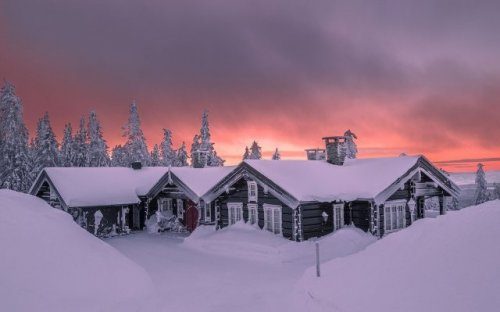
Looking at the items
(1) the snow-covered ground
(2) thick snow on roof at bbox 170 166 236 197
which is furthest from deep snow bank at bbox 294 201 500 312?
(2) thick snow on roof at bbox 170 166 236 197

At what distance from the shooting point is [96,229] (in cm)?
3048

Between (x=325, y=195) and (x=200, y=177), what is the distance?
12670mm

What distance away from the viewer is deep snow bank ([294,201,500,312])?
8266 mm

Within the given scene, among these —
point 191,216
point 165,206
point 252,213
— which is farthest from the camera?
point 165,206

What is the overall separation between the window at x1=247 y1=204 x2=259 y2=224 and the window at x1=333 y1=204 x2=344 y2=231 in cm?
472

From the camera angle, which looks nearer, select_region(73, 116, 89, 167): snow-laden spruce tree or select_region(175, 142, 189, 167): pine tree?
select_region(73, 116, 89, 167): snow-laden spruce tree

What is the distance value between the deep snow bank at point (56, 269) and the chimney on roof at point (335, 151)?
18.3m

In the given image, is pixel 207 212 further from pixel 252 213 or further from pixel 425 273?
pixel 425 273

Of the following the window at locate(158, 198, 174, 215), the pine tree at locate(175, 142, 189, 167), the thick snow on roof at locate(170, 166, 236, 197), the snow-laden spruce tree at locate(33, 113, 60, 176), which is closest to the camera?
the thick snow on roof at locate(170, 166, 236, 197)

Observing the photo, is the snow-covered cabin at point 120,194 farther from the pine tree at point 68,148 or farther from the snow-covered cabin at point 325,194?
the pine tree at point 68,148

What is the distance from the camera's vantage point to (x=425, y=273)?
31.7ft

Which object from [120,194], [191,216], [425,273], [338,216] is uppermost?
[120,194]

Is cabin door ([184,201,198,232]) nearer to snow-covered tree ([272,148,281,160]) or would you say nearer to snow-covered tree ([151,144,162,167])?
snow-covered tree ([151,144,162,167])

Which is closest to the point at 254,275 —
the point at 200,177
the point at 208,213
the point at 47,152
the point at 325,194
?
the point at 325,194
